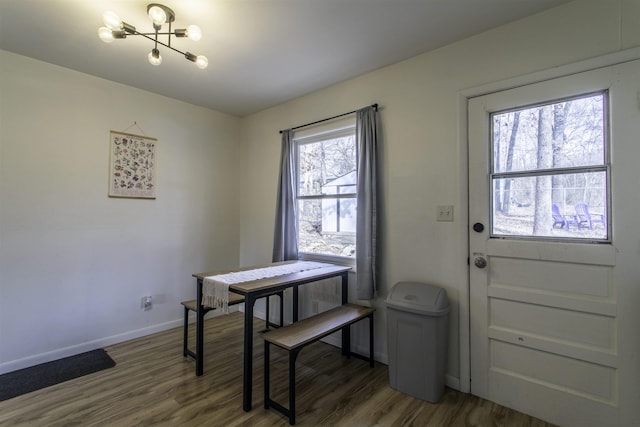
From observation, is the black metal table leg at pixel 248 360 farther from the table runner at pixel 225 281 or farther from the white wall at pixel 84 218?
the white wall at pixel 84 218

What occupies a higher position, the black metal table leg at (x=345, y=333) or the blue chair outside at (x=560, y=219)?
the blue chair outside at (x=560, y=219)

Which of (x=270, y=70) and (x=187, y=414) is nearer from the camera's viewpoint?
(x=187, y=414)

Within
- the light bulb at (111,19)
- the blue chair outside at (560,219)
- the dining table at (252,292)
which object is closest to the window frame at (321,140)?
the dining table at (252,292)

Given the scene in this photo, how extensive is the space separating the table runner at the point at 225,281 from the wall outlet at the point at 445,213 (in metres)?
1.24

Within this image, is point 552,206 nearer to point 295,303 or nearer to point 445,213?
point 445,213

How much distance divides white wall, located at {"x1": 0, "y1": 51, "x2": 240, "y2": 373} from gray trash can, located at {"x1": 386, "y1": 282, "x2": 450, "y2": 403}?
8.29 feet

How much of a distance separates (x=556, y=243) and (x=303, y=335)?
1.72m

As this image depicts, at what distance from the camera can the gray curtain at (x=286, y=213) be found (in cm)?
330

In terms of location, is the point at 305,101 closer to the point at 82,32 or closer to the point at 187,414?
the point at 82,32

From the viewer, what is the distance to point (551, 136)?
1876 mm

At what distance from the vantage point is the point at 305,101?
→ 326 centimetres

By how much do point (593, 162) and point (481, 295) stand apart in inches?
41.9

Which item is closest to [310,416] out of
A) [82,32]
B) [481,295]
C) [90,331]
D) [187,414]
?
[187,414]

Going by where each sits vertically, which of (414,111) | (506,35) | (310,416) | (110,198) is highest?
(506,35)
